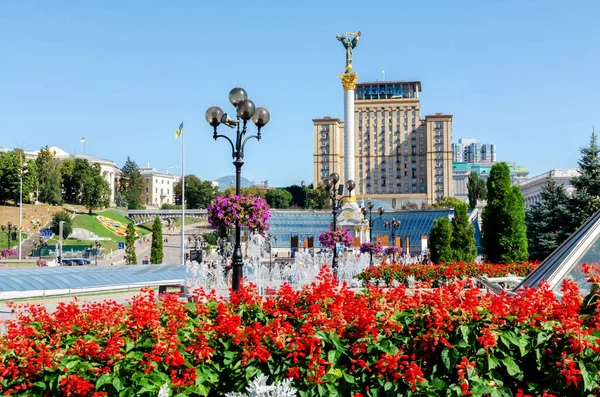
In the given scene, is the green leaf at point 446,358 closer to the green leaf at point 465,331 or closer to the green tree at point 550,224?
the green leaf at point 465,331

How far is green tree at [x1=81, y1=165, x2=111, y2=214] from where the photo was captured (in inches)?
3605

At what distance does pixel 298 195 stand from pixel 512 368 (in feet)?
415

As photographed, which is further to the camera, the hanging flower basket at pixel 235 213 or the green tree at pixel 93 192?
the green tree at pixel 93 192

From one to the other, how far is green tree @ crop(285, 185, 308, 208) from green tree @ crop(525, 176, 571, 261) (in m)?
96.2

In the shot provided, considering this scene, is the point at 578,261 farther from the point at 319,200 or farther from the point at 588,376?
the point at 319,200

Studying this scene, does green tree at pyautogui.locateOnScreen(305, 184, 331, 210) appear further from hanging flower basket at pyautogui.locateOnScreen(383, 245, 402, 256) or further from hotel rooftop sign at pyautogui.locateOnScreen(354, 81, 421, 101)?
hanging flower basket at pyautogui.locateOnScreen(383, 245, 402, 256)

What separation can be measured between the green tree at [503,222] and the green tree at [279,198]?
97.5m

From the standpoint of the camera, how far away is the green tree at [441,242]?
26578 mm

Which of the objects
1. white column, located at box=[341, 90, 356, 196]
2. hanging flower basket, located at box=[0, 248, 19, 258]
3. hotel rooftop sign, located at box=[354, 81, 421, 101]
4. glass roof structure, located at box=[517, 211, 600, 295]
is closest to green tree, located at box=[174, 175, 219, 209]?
hotel rooftop sign, located at box=[354, 81, 421, 101]

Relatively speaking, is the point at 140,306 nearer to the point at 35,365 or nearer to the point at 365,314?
the point at 35,365

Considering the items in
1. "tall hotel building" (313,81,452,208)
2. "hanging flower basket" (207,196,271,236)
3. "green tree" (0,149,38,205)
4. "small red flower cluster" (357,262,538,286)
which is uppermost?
"tall hotel building" (313,81,452,208)

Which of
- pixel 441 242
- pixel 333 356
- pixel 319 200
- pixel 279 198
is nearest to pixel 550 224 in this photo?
pixel 441 242

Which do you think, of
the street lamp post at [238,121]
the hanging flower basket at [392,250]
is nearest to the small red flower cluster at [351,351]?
the street lamp post at [238,121]

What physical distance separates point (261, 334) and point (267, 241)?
188 feet
